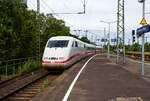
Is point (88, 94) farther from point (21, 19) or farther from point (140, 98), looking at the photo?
point (21, 19)

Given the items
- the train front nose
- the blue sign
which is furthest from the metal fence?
the blue sign

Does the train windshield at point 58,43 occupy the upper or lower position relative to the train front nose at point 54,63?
upper

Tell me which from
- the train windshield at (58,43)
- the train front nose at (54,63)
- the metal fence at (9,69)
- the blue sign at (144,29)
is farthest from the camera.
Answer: the train windshield at (58,43)

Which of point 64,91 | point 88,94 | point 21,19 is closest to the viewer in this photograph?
point 88,94

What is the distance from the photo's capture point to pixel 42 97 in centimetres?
628

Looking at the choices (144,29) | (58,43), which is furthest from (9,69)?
(144,29)

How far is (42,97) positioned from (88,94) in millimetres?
1901

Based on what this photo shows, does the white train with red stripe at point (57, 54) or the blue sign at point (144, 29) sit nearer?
the blue sign at point (144, 29)

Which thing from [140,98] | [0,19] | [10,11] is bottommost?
[140,98]

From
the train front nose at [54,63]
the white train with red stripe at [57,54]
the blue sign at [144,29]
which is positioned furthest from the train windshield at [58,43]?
the blue sign at [144,29]

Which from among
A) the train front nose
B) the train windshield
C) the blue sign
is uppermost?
the blue sign

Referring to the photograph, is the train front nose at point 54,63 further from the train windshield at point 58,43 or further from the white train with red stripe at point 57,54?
the train windshield at point 58,43

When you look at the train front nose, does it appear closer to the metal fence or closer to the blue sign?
the metal fence

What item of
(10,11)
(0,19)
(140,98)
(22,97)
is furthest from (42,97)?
(10,11)
